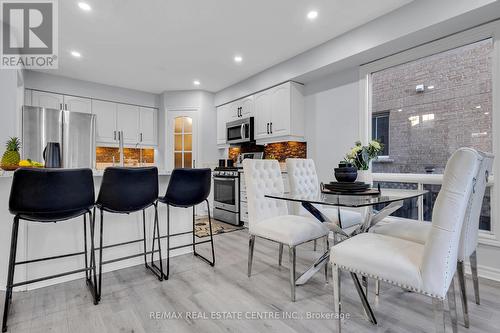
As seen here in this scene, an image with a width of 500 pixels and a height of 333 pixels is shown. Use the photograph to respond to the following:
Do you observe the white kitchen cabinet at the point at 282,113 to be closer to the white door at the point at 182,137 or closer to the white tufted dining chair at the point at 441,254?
the white door at the point at 182,137

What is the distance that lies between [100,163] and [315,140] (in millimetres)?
4325

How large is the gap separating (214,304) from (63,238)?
1481mm

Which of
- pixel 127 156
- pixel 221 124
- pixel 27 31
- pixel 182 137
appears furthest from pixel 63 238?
pixel 221 124

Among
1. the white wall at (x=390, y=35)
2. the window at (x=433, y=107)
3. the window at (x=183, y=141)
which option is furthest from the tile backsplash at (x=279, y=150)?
the window at (x=433, y=107)

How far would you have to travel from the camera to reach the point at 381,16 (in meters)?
2.78

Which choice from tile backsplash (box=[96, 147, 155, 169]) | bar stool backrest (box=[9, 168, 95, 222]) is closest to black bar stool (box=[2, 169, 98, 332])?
bar stool backrest (box=[9, 168, 95, 222])

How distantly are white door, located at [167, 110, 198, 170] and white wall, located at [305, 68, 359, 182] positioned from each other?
2.55 metres

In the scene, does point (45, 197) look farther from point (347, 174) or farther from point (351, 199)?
point (347, 174)

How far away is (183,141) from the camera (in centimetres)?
552

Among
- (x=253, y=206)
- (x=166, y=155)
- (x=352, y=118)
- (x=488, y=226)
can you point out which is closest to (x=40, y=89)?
(x=166, y=155)

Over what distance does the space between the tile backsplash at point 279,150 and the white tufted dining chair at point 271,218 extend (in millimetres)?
1650

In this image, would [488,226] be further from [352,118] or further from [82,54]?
[82,54]

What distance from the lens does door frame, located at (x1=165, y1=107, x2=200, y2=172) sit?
5465 mm

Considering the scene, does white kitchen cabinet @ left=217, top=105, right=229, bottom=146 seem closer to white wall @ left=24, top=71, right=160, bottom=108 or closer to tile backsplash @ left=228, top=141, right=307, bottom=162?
tile backsplash @ left=228, top=141, right=307, bottom=162
